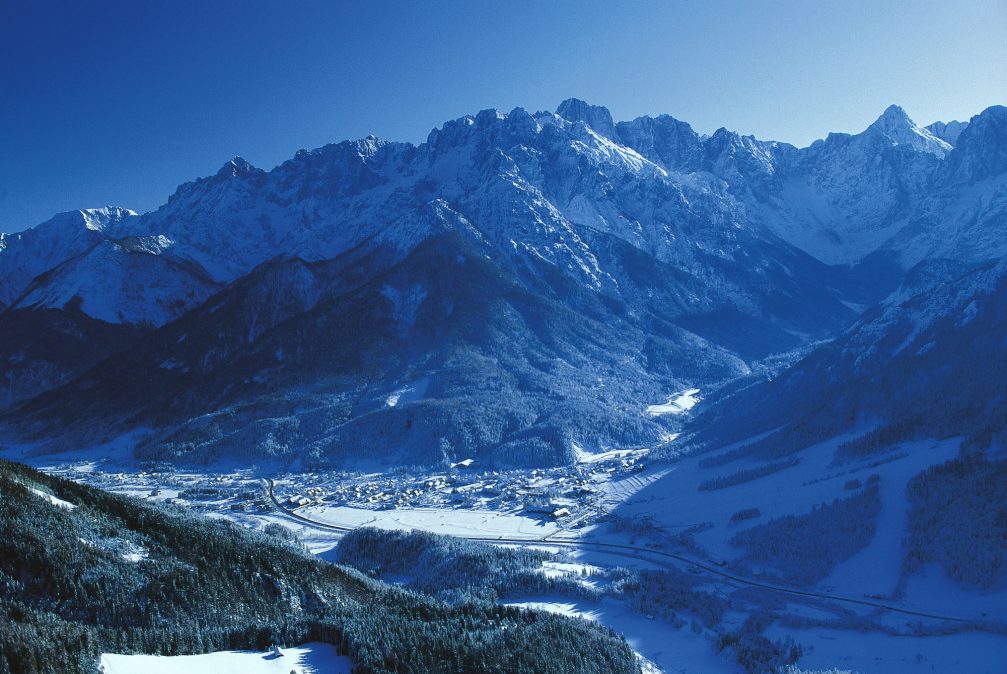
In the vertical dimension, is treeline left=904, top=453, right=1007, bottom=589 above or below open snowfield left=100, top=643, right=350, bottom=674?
below

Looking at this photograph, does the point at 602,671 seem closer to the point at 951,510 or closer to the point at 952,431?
the point at 951,510

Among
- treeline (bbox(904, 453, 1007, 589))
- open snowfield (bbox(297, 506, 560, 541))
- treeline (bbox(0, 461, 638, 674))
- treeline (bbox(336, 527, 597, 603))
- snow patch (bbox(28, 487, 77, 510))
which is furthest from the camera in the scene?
open snowfield (bbox(297, 506, 560, 541))

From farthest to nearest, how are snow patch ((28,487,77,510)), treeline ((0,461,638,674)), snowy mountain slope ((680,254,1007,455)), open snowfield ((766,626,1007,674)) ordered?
snowy mountain slope ((680,254,1007,455)), open snowfield ((766,626,1007,674)), snow patch ((28,487,77,510)), treeline ((0,461,638,674))

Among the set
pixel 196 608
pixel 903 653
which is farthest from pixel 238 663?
pixel 903 653

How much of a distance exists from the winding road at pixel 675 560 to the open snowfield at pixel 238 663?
68.1 meters

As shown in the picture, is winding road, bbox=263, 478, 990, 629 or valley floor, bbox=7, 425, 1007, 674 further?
winding road, bbox=263, 478, 990, 629

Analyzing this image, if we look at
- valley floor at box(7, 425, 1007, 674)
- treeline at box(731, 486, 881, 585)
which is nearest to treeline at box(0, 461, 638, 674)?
valley floor at box(7, 425, 1007, 674)

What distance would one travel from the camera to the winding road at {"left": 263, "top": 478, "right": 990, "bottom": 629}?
9494cm

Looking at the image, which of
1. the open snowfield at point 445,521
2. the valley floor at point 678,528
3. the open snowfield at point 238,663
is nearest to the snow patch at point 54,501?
the open snowfield at point 238,663

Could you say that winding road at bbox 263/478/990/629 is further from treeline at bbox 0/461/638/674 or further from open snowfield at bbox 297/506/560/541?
treeline at bbox 0/461/638/674

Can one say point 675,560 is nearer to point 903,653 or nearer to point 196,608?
point 903,653

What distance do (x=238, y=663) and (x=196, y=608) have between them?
13.0m

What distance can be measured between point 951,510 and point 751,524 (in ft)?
102

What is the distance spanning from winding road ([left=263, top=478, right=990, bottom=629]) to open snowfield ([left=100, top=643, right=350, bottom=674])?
68.1 metres
